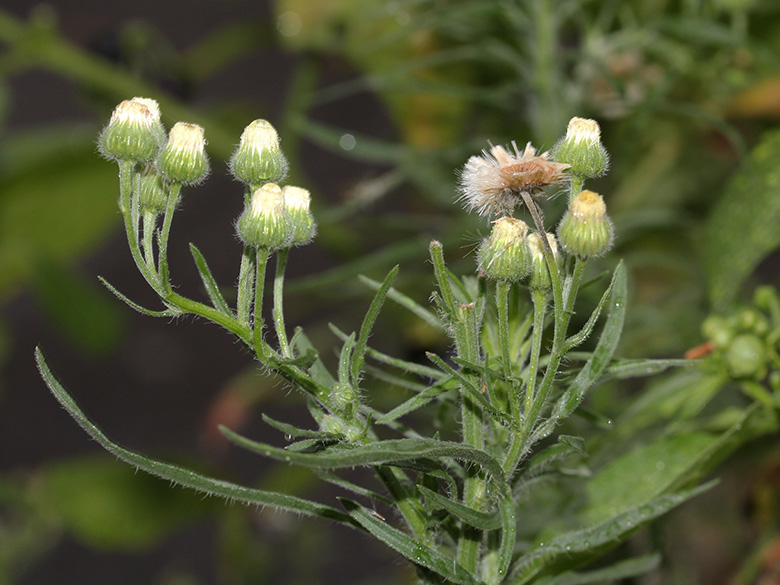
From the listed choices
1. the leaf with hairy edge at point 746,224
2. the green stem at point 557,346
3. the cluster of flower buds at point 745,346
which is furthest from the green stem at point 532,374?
the leaf with hairy edge at point 746,224

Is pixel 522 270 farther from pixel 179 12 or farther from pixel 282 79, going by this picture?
pixel 179 12

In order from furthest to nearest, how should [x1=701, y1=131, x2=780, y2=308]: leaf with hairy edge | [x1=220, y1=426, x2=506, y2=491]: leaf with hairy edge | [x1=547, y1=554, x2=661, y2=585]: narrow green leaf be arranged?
[x1=701, y1=131, x2=780, y2=308]: leaf with hairy edge
[x1=547, y1=554, x2=661, y2=585]: narrow green leaf
[x1=220, y1=426, x2=506, y2=491]: leaf with hairy edge

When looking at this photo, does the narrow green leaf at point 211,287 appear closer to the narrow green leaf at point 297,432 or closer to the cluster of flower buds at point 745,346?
the narrow green leaf at point 297,432

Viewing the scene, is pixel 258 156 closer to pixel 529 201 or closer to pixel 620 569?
pixel 529 201

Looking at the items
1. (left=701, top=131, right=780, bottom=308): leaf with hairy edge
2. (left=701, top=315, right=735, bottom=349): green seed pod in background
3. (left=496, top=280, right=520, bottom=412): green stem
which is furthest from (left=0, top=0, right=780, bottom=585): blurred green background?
(left=496, top=280, right=520, bottom=412): green stem

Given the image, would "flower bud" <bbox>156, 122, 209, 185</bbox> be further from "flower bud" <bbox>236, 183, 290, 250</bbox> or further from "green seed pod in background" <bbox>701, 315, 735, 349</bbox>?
"green seed pod in background" <bbox>701, 315, 735, 349</bbox>
